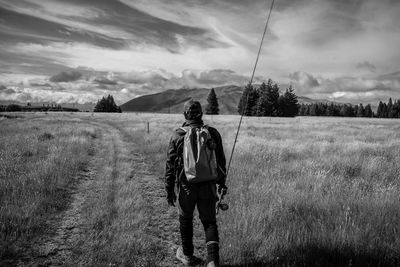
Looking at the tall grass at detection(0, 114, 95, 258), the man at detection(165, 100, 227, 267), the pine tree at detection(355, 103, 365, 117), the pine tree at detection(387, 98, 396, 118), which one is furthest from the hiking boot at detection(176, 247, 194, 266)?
the pine tree at detection(355, 103, 365, 117)

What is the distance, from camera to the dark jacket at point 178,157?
136 inches

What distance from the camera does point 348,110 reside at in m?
122

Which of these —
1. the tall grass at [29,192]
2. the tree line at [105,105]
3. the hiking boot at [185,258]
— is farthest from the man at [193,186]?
the tree line at [105,105]

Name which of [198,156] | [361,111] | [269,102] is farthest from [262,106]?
[361,111]

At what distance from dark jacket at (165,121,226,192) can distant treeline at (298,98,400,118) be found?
414ft

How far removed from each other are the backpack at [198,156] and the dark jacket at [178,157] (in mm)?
158

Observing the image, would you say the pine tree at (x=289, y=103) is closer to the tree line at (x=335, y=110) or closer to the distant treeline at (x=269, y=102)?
the distant treeline at (x=269, y=102)

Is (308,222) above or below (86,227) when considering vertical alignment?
above

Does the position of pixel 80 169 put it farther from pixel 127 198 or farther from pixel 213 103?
pixel 213 103

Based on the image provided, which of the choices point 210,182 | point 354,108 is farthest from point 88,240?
point 354,108

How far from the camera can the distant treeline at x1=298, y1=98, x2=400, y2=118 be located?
11734 centimetres

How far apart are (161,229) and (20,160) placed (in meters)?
7.14

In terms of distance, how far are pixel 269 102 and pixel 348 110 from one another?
7502cm

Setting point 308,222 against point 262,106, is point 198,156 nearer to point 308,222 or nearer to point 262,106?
point 308,222
